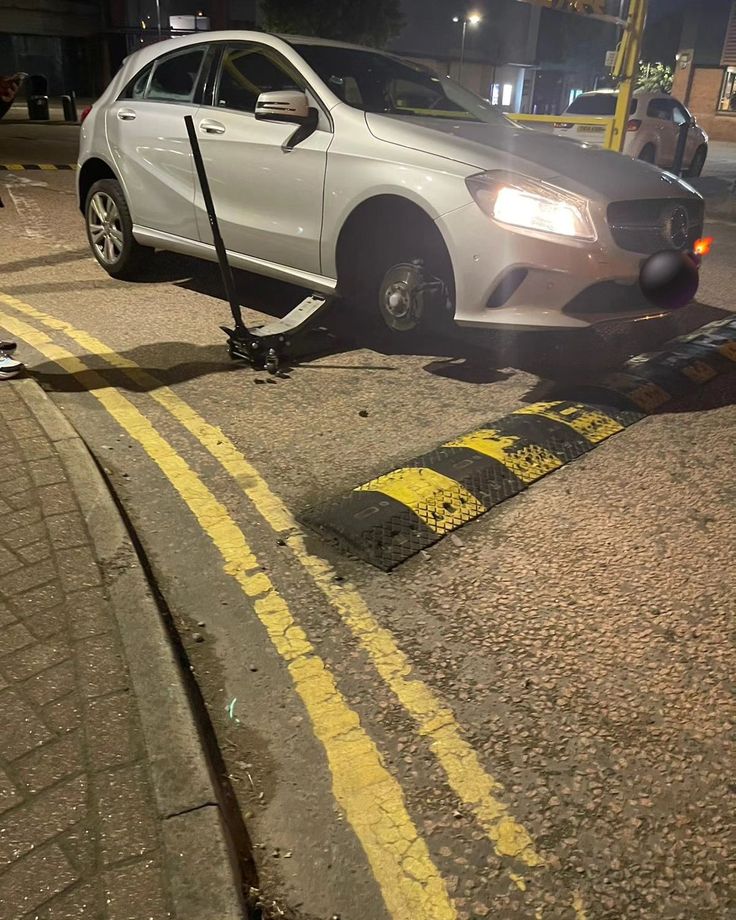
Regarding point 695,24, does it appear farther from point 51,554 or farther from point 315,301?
point 51,554

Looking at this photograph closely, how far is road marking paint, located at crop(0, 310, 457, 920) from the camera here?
1745 millimetres

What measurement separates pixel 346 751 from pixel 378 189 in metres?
3.33

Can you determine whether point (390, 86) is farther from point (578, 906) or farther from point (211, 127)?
point (578, 906)

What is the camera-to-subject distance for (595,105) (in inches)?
704

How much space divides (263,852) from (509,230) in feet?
10.7

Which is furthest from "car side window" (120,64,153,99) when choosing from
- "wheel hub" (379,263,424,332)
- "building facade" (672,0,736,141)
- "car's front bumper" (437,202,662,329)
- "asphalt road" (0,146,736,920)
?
"building facade" (672,0,736,141)

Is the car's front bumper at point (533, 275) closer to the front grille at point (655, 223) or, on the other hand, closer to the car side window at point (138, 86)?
the front grille at point (655, 223)

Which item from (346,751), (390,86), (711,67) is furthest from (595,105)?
(711,67)

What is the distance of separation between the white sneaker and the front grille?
334 cm

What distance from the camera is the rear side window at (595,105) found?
689 inches

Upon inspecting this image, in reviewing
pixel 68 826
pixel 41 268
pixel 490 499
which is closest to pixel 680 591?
pixel 490 499

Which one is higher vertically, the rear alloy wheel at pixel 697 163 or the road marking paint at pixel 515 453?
the rear alloy wheel at pixel 697 163

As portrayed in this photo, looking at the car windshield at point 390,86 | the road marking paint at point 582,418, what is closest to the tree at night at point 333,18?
the car windshield at point 390,86

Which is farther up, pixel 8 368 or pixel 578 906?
pixel 8 368
